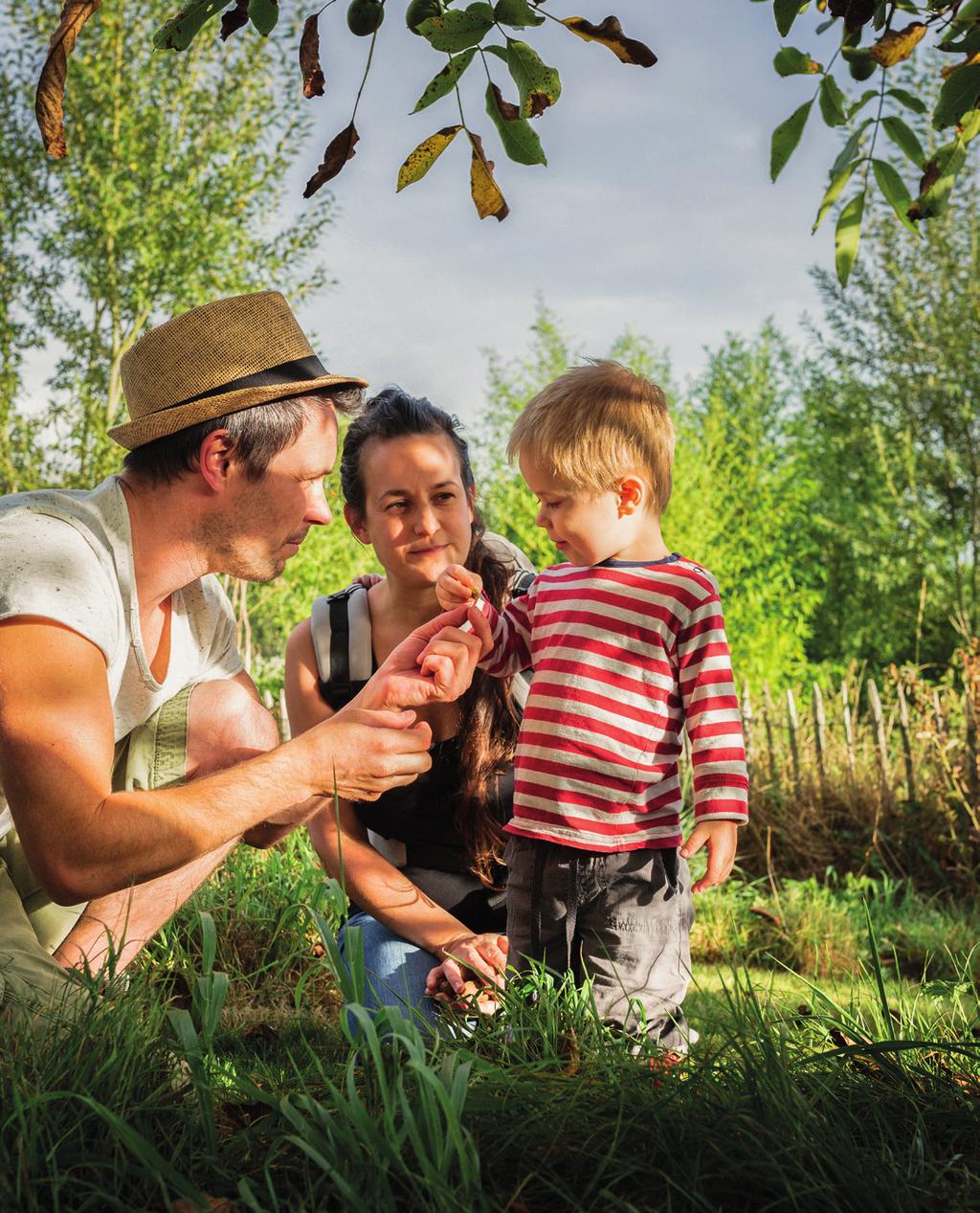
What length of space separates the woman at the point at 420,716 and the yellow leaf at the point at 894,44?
1.61 metres

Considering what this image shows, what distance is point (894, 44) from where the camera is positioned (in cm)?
159

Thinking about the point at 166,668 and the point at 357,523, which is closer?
the point at 166,668

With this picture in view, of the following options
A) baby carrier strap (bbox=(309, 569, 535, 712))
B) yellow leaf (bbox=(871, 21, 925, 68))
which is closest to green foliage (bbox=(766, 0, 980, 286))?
yellow leaf (bbox=(871, 21, 925, 68))

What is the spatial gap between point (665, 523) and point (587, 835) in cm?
1519

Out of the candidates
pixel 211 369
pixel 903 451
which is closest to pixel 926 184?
pixel 211 369

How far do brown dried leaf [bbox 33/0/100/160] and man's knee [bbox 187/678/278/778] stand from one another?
5.30ft

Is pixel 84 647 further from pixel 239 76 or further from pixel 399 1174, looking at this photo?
pixel 239 76

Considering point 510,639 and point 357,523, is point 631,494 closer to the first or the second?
point 510,639

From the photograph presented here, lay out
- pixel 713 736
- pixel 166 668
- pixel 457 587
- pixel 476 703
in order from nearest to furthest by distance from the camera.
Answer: pixel 713 736, pixel 457 587, pixel 166 668, pixel 476 703

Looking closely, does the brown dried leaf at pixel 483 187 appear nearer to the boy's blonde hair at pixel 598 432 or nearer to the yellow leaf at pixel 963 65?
the yellow leaf at pixel 963 65

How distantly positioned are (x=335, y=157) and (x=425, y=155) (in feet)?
0.42

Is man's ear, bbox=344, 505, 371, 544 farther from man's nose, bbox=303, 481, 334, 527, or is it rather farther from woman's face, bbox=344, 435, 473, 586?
man's nose, bbox=303, 481, 334, 527

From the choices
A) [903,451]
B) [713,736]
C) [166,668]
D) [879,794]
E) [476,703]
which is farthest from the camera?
[903,451]

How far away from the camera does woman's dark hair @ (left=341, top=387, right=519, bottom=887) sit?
304cm
